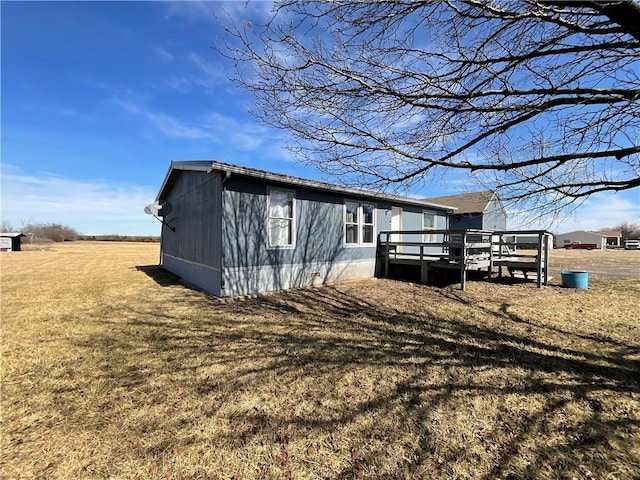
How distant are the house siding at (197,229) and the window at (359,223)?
430cm

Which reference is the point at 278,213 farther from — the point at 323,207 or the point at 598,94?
the point at 598,94

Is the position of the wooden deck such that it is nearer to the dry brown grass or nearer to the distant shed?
the dry brown grass

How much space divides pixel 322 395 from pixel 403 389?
85 cm

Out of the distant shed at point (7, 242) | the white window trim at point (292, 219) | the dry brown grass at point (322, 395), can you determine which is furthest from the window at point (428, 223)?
the distant shed at point (7, 242)

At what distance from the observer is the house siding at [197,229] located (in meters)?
7.95

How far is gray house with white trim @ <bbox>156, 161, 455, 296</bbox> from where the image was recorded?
7684mm

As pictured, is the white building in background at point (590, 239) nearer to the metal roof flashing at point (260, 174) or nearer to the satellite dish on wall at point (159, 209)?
the metal roof flashing at point (260, 174)

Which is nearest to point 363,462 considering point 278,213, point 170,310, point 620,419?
point 620,419

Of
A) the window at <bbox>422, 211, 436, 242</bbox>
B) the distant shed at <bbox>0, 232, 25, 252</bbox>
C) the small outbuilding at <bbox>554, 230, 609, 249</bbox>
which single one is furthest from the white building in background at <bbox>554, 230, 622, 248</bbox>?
the distant shed at <bbox>0, 232, 25, 252</bbox>

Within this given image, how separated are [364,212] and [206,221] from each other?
5.35m

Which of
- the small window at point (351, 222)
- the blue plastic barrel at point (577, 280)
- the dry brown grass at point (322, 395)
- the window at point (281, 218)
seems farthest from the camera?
the small window at point (351, 222)

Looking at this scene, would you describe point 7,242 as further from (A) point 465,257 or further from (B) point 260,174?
(A) point 465,257

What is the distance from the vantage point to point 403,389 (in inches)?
127

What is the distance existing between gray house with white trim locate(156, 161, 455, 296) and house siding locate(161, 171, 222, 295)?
0.09ft
